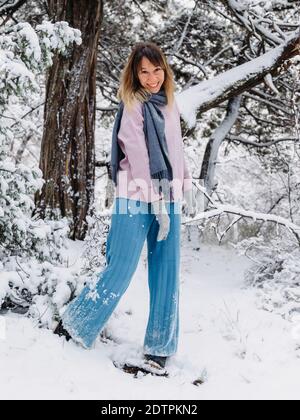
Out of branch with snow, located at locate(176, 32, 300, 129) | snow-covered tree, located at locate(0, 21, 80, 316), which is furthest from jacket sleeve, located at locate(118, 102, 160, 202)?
branch with snow, located at locate(176, 32, 300, 129)

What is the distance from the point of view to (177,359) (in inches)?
116

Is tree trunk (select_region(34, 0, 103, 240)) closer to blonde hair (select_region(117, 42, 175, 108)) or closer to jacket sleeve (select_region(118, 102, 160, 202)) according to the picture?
blonde hair (select_region(117, 42, 175, 108))

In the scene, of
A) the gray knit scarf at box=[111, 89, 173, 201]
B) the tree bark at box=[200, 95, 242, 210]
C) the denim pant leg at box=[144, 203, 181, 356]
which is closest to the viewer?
the gray knit scarf at box=[111, 89, 173, 201]

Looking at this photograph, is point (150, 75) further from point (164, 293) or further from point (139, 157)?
point (164, 293)

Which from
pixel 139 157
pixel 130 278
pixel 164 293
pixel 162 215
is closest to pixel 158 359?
pixel 164 293

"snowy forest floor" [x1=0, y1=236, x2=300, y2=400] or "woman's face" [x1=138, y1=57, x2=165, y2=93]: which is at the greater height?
"woman's face" [x1=138, y1=57, x2=165, y2=93]

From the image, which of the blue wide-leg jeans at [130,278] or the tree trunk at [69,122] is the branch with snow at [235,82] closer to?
the tree trunk at [69,122]

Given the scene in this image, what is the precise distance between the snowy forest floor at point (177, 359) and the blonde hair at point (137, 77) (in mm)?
1438

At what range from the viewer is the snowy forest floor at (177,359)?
93.6 inches

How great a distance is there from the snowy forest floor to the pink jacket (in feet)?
3.12

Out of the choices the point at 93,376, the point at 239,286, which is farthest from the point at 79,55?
the point at 93,376

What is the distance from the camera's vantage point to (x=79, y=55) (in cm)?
450

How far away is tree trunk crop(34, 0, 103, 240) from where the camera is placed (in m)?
4.45
